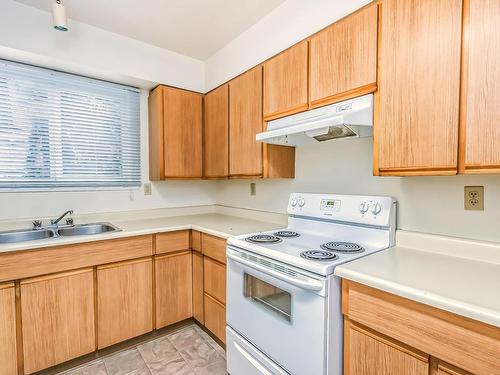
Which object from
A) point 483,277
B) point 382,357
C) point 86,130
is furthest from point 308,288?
point 86,130

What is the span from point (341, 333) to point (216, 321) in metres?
1.17

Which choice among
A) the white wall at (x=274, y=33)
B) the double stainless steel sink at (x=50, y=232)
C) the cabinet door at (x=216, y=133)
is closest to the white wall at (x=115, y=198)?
the double stainless steel sink at (x=50, y=232)

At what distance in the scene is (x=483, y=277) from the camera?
3.28 ft

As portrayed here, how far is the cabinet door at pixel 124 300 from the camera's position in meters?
1.90

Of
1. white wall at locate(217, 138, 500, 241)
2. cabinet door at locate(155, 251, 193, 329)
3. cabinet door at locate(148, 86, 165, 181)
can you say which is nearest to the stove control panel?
white wall at locate(217, 138, 500, 241)

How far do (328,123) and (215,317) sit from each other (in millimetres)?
1635

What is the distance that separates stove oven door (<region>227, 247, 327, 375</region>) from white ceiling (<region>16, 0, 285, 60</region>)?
70.7 inches

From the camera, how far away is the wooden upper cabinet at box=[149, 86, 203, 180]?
2477mm

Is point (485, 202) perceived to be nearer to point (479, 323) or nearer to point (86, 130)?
point (479, 323)

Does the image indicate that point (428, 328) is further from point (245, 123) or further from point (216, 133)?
point (216, 133)

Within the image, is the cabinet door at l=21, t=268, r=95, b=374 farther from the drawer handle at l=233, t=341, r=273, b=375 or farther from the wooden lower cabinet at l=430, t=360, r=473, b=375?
the wooden lower cabinet at l=430, t=360, r=473, b=375

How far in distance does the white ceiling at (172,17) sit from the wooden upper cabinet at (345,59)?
75 cm

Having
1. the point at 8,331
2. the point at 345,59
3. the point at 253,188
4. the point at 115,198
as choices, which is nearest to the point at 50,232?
the point at 115,198

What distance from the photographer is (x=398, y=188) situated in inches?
59.1
